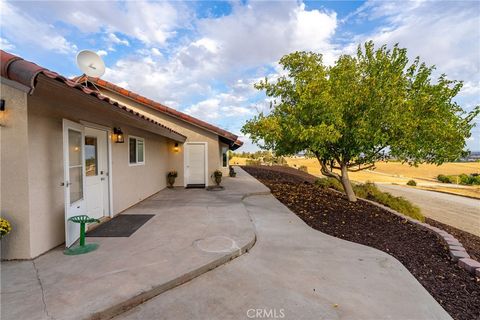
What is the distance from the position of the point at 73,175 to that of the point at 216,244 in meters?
3.02

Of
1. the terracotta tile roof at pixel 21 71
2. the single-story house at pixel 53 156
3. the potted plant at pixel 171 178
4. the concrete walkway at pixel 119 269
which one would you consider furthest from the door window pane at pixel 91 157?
the potted plant at pixel 171 178

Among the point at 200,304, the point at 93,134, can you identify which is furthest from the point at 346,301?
the point at 93,134

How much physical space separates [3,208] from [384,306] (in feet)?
17.0

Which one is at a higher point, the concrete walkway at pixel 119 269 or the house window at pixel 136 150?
the house window at pixel 136 150

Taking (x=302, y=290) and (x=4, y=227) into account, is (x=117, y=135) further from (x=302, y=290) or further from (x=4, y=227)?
(x=302, y=290)

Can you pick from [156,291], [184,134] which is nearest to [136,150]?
[184,134]

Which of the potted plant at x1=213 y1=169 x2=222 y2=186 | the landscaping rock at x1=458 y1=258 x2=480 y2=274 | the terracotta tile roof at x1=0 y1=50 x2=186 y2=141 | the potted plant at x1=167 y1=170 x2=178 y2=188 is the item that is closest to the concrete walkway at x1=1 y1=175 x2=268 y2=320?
the terracotta tile roof at x1=0 y1=50 x2=186 y2=141

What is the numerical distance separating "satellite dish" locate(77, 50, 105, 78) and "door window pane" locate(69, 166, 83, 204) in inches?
99.2

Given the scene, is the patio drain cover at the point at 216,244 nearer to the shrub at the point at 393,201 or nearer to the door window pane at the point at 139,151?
the door window pane at the point at 139,151

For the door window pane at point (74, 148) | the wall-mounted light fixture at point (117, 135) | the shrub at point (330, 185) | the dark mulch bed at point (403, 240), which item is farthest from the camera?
the shrub at point (330, 185)

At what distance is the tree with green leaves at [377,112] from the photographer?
5.87 m

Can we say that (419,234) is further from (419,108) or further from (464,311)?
(419,108)

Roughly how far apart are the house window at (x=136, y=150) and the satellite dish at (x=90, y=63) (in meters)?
2.12

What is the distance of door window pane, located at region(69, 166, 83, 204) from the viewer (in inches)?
173
